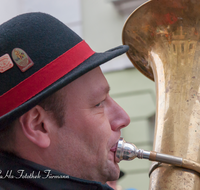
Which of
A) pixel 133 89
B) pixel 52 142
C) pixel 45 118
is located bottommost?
pixel 133 89

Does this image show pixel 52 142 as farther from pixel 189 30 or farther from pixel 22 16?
pixel 189 30

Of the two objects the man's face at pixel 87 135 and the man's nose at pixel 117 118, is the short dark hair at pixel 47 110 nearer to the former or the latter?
the man's face at pixel 87 135

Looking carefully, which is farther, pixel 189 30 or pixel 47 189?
pixel 189 30

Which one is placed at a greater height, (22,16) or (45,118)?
(22,16)

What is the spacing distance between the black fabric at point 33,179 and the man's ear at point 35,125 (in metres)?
0.11

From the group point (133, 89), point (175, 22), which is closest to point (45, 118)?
point (175, 22)

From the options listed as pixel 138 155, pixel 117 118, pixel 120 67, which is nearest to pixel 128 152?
pixel 138 155

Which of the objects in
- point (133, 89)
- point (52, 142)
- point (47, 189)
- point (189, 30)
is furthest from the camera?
point (133, 89)

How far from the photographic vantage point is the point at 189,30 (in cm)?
186

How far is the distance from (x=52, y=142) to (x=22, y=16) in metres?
0.65

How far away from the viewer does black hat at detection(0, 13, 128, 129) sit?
1423 millimetres

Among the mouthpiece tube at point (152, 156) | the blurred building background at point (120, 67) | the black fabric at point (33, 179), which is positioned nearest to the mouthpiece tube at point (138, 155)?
the mouthpiece tube at point (152, 156)

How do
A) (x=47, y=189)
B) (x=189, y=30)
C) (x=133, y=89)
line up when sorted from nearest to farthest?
1. (x=47, y=189)
2. (x=189, y=30)
3. (x=133, y=89)

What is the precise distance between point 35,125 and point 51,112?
100 mm
